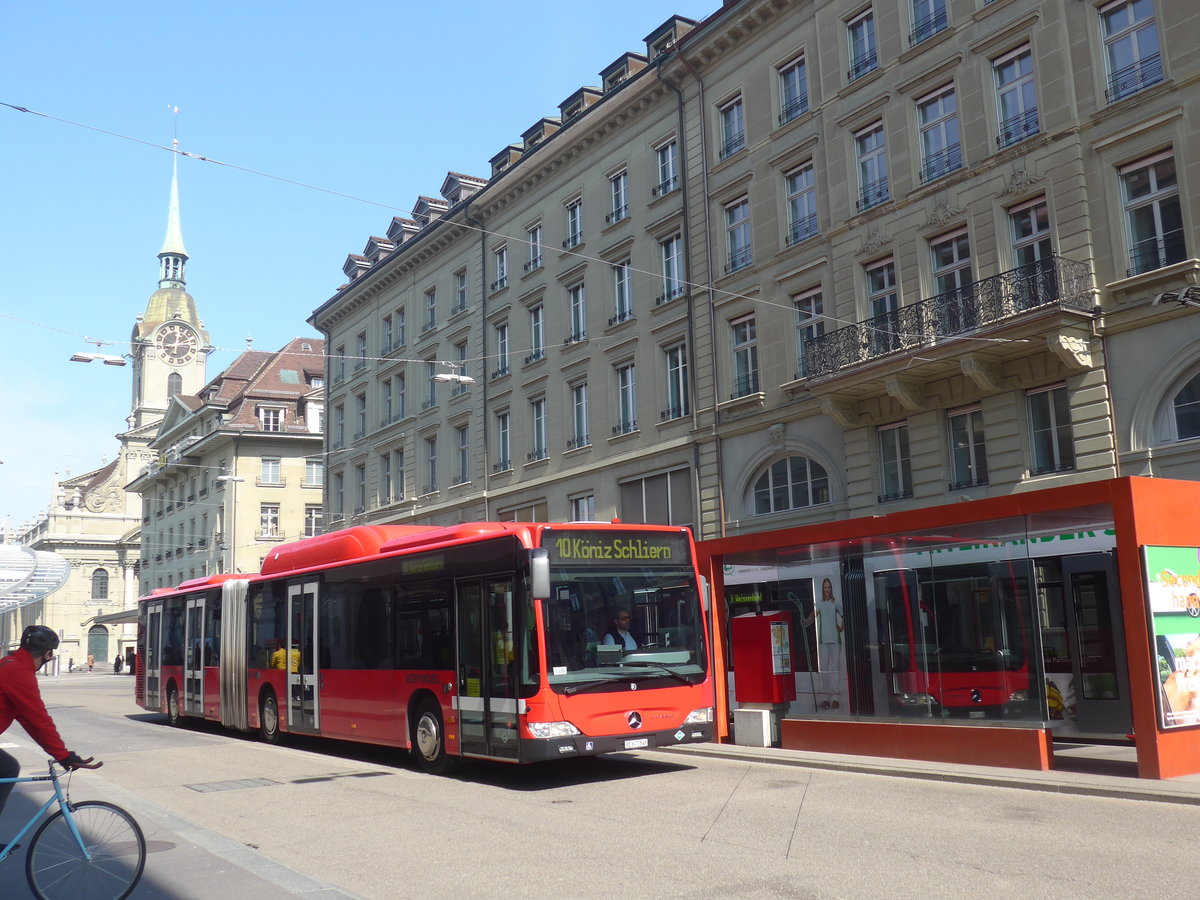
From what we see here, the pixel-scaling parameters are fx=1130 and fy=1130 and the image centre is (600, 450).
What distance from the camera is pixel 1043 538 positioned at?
47.7 ft

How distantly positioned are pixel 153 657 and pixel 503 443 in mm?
14048

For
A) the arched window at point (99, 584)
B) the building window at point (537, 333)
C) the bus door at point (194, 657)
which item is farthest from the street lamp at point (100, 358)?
the arched window at point (99, 584)

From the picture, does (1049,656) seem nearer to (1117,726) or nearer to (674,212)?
(1117,726)

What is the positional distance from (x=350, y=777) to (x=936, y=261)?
15.3 m

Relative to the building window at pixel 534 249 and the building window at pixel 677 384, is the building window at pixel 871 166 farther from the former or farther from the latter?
the building window at pixel 534 249

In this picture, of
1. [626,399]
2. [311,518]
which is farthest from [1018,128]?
[311,518]

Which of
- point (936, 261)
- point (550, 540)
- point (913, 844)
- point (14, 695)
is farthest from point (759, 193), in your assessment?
point (14, 695)

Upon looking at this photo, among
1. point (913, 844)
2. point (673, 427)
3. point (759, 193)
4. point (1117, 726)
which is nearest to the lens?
point (913, 844)

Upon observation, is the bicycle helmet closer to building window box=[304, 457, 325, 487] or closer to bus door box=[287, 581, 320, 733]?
bus door box=[287, 581, 320, 733]

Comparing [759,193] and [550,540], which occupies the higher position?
Answer: [759,193]

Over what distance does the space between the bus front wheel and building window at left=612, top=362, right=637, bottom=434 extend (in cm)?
1366

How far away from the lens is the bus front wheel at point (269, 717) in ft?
64.2

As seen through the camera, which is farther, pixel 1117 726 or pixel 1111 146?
pixel 1111 146

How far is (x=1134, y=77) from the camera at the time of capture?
19.5 meters
